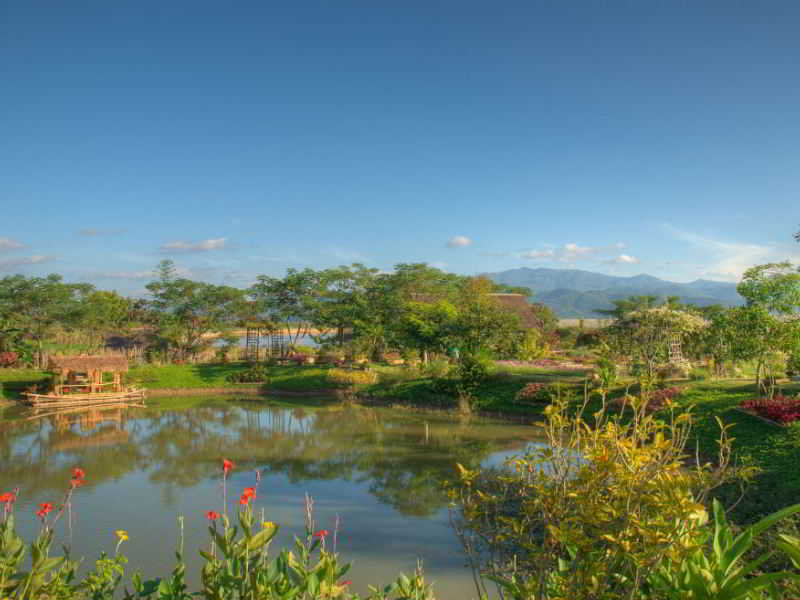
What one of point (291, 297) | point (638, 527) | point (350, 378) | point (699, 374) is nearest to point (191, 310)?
point (291, 297)

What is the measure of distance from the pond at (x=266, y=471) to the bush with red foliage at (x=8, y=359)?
628cm

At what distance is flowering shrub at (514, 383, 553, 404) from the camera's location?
17.2 metres

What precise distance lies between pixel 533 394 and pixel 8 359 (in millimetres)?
22251

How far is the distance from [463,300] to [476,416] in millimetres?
12678

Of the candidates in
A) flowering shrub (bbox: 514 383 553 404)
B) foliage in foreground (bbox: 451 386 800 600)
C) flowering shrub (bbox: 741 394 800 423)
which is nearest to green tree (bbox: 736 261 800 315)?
flowering shrub (bbox: 741 394 800 423)

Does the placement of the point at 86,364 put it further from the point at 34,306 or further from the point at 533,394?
the point at 533,394

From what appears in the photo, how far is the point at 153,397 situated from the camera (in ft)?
76.0

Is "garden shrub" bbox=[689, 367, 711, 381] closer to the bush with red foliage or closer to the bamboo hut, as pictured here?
the bamboo hut

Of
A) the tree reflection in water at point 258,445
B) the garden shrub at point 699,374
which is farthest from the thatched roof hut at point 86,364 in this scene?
the garden shrub at point 699,374

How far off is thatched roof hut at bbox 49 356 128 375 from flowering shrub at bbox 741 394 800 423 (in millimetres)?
21483

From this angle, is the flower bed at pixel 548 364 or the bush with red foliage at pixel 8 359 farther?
the bush with red foliage at pixel 8 359

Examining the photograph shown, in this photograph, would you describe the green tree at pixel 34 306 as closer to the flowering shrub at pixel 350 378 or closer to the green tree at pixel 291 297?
the green tree at pixel 291 297

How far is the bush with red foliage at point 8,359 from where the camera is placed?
2415 cm

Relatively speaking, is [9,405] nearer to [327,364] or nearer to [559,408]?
[327,364]
